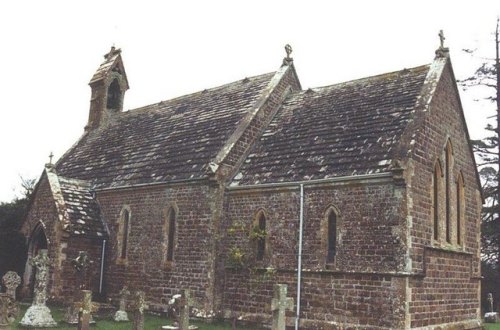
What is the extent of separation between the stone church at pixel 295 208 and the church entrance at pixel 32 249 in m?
0.07

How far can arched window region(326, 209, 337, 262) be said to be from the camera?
17547mm

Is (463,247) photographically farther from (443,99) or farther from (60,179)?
(60,179)

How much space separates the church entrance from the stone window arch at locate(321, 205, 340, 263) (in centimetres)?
1316

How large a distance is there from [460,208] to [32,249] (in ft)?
60.0

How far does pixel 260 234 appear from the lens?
19.1 m

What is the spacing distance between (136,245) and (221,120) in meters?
6.33

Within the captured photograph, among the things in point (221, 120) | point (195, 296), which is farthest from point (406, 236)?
point (221, 120)

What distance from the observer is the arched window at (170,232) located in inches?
849

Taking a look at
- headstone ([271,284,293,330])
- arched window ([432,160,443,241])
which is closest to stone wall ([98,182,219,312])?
headstone ([271,284,293,330])

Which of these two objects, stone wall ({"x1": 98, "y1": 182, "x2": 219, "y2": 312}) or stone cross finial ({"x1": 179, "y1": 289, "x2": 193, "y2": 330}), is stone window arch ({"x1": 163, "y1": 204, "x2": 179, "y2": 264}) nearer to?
stone wall ({"x1": 98, "y1": 182, "x2": 219, "y2": 312})

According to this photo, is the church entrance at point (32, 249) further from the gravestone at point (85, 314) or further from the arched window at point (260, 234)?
the arched window at point (260, 234)

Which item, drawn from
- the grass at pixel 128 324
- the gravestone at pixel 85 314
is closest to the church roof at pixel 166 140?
the grass at pixel 128 324

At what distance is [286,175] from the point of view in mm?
19156

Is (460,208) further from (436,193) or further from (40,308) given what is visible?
(40,308)
